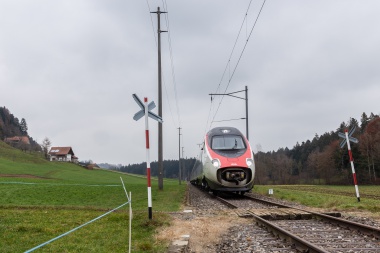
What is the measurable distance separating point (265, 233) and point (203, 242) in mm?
1510

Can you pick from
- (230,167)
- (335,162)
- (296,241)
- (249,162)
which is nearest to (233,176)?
(230,167)

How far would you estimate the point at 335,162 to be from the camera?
255 ft

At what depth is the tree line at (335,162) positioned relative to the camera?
69.9 metres

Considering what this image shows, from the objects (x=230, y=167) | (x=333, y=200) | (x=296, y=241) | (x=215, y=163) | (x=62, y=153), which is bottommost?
(x=333, y=200)

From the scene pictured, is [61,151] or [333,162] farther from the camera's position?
[61,151]

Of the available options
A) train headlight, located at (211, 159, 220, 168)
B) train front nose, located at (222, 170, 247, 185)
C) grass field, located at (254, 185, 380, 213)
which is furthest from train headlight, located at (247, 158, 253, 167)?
grass field, located at (254, 185, 380, 213)

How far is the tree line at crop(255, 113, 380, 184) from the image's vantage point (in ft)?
229

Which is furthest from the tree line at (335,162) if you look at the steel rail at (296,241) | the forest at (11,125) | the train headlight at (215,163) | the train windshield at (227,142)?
the forest at (11,125)

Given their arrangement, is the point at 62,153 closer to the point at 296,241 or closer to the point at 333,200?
the point at 333,200

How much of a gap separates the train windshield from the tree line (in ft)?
101

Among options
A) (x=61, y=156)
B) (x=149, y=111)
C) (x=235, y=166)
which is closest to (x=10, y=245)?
(x=149, y=111)

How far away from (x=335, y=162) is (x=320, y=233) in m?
75.8

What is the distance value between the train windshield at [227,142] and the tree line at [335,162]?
30.8 meters

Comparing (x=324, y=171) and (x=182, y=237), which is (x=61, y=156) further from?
(x=182, y=237)
